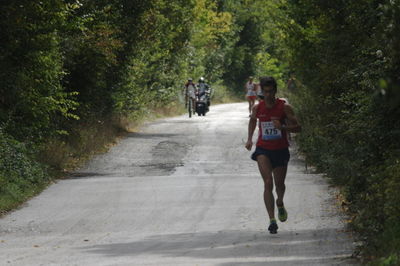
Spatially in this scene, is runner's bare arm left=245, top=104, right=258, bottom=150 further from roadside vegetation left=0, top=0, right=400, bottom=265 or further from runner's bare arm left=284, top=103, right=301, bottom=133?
roadside vegetation left=0, top=0, right=400, bottom=265

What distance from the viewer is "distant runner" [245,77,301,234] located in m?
11.8

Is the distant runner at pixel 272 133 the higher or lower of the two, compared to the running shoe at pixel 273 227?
higher

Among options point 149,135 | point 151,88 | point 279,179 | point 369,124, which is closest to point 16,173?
point 279,179

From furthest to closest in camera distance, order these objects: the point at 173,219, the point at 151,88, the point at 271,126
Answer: the point at 151,88 < the point at 173,219 < the point at 271,126

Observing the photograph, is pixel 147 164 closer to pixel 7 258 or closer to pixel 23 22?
pixel 23 22

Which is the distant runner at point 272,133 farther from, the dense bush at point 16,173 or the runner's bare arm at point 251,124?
the dense bush at point 16,173

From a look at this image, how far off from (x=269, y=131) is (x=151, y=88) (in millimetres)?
28868

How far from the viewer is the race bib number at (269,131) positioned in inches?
467

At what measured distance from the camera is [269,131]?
1191cm

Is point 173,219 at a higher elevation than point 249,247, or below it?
below

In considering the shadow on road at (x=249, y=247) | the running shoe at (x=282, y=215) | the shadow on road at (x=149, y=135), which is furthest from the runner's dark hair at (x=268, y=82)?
the shadow on road at (x=149, y=135)

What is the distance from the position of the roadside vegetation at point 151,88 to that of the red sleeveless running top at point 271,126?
852 mm

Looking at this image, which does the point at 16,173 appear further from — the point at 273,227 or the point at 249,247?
the point at 249,247

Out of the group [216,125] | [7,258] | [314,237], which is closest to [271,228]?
[314,237]
